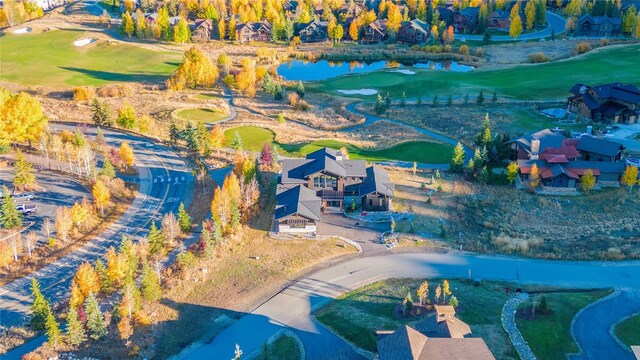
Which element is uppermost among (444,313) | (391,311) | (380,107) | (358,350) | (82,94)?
(82,94)

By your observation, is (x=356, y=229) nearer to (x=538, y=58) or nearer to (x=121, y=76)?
(x=121, y=76)

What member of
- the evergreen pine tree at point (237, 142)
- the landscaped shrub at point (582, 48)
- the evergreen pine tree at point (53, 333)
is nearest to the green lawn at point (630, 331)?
the evergreen pine tree at point (53, 333)

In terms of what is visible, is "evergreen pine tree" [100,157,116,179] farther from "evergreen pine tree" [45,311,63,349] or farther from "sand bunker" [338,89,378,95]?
"sand bunker" [338,89,378,95]

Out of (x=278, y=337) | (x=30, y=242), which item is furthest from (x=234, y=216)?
(x=30, y=242)

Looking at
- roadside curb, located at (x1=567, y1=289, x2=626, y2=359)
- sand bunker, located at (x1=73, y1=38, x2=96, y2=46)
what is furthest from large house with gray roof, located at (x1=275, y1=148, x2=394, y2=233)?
sand bunker, located at (x1=73, y1=38, x2=96, y2=46)

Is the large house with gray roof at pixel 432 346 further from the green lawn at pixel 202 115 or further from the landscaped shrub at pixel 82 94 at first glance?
the landscaped shrub at pixel 82 94
